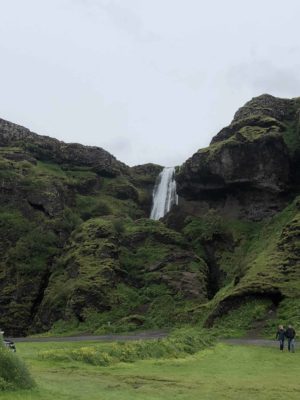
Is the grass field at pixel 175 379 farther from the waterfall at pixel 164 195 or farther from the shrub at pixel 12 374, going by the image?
the waterfall at pixel 164 195

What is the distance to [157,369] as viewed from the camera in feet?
92.1

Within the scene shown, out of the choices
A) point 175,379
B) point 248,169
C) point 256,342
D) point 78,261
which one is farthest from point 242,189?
point 175,379

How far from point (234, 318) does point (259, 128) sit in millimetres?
52764

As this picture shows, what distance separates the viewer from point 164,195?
12500cm

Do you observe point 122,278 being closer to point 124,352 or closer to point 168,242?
point 168,242

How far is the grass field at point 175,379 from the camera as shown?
1930cm

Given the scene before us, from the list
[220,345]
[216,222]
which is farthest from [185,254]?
[220,345]

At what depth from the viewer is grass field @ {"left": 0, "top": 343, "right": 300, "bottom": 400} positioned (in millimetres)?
19297

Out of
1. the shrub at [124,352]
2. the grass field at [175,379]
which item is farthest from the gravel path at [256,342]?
the shrub at [124,352]

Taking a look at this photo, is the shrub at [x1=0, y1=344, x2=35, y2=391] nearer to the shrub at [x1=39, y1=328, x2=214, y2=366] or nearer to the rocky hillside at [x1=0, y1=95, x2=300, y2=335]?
the shrub at [x1=39, y1=328, x2=214, y2=366]

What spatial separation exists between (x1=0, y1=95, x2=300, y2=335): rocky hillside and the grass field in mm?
21265

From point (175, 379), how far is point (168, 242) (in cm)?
6255

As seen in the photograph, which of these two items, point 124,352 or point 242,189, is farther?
point 242,189

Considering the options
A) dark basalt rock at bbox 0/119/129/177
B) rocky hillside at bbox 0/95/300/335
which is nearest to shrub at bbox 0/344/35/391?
rocky hillside at bbox 0/95/300/335
